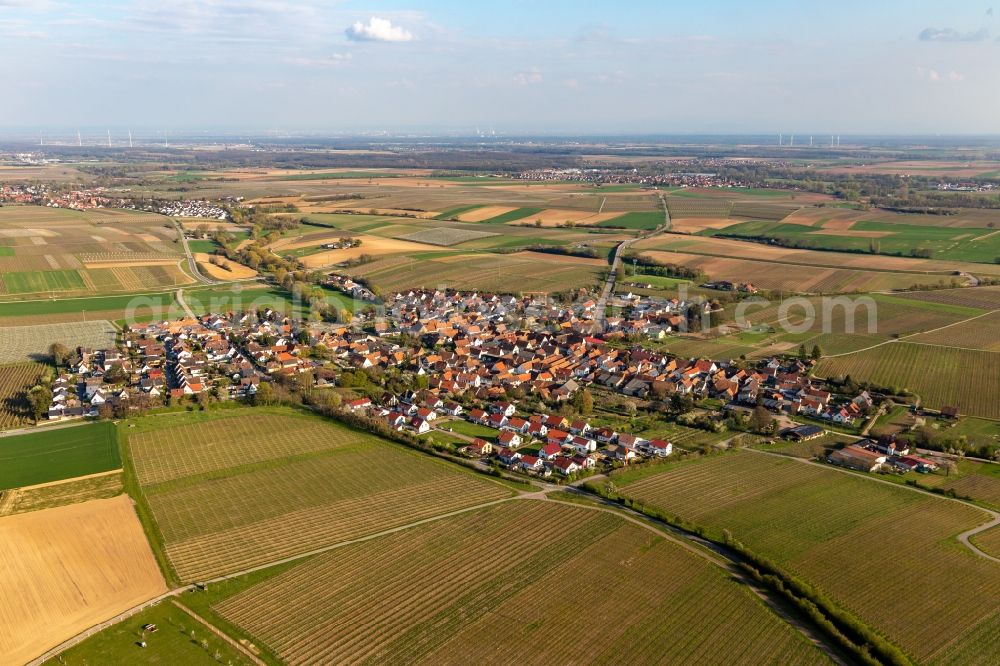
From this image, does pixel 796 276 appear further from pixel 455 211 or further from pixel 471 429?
pixel 455 211

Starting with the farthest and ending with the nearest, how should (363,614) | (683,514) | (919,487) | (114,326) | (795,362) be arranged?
(114,326) → (795,362) → (919,487) → (683,514) → (363,614)

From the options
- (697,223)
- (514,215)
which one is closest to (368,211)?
(514,215)

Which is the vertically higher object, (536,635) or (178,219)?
(178,219)

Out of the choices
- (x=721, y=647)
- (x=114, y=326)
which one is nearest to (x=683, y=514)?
(x=721, y=647)

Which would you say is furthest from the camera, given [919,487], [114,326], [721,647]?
[114,326]

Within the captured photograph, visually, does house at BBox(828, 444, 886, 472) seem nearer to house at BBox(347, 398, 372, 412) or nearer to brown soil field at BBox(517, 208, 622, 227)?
house at BBox(347, 398, 372, 412)

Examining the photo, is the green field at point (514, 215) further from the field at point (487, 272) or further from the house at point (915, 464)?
the house at point (915, 464)

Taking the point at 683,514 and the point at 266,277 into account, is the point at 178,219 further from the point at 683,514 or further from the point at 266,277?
the point at 683,514
